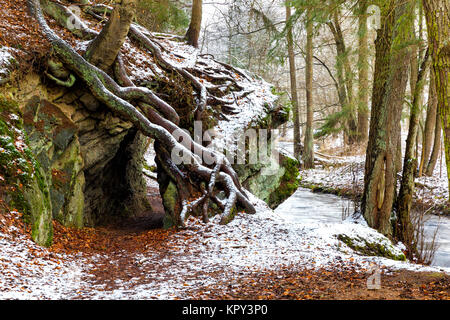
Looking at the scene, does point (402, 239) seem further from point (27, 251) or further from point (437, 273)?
point (27, 251)

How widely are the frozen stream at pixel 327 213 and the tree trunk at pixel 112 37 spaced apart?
5749mm

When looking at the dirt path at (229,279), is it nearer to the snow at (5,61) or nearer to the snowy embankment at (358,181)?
the snow at (5,61)

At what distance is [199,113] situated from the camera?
837cm

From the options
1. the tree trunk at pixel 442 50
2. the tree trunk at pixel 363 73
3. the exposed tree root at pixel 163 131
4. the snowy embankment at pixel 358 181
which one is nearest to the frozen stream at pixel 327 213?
the snowy embankment at pixel 358 181

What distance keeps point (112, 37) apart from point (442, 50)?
5.64 meters

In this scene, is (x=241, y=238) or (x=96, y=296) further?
(x=241, y=238)

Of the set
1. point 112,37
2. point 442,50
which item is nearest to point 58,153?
point 112,37

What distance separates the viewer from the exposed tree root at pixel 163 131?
681 centimetres

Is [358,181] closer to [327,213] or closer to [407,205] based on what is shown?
[327,213]

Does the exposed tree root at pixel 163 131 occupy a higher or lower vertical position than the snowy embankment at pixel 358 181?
higher

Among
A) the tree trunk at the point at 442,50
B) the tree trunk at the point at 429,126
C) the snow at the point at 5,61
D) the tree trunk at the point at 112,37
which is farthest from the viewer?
the tree trunk at the point at 429,126

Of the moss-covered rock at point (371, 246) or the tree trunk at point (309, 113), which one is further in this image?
the tree trunk at point (309, 113)
